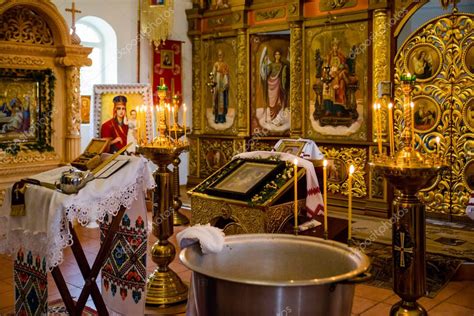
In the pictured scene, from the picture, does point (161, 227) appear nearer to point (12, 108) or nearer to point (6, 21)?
point (12, 108)

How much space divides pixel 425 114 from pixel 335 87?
4.84 ft

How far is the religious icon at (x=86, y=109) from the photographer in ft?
30.9

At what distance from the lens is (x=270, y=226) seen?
4289 millimetres

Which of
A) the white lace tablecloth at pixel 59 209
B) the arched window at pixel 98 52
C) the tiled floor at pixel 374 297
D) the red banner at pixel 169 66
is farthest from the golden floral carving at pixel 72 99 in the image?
the white lace tablecloth at pixel 59 209

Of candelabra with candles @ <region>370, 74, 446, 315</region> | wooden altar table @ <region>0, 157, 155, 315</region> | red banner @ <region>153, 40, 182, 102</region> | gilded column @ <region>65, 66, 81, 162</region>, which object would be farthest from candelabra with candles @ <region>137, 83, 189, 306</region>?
red banner @ <region>153, 40, 182, 102</region>

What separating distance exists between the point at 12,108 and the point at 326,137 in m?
4.56

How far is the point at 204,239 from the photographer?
2.16 metres

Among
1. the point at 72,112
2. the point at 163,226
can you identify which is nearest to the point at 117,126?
the point at 72,112

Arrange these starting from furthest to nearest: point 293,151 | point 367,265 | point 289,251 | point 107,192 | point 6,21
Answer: point 6,21 → point 293,151 → point 107,192 → point 289,251 → point 367,265

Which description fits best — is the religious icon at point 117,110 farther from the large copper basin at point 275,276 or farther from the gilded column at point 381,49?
the large copper basin at point 275,276

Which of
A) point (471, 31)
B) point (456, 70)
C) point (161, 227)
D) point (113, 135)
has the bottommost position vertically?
point (161, 227)

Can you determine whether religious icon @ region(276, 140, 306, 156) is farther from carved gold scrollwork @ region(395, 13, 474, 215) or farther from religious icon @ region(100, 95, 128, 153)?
religious icon @ region(100, 95, 128, 153)

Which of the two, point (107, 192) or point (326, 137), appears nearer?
point (107, 192)

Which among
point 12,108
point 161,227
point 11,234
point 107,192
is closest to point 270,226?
point 161,227
